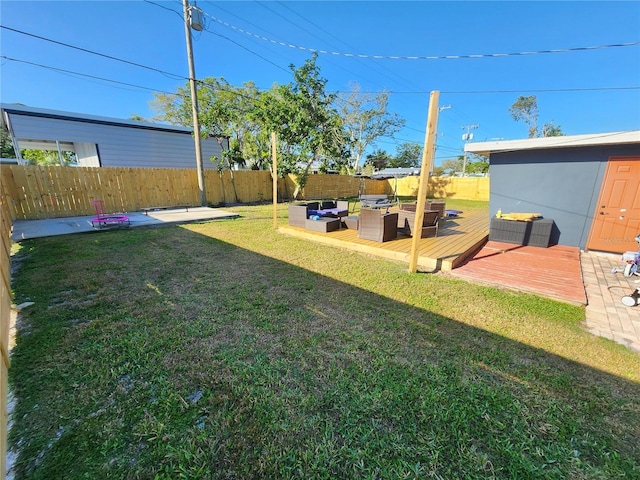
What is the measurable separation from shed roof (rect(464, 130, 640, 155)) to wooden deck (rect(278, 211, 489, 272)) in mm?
2101

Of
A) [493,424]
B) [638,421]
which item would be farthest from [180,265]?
[638,421]

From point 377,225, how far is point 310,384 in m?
4.33

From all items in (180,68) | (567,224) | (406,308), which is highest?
(180,68)

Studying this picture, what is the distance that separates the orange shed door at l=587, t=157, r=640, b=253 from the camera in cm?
488

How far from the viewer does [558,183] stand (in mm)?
5652

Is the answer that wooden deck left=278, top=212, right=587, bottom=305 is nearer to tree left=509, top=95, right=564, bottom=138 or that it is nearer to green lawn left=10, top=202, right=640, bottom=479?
green lawn left=10, top=202, right=640, bottom=479

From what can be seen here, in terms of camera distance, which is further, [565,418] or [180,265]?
[180,265]

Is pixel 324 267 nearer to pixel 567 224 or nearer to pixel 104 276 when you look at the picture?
pixel 104 276

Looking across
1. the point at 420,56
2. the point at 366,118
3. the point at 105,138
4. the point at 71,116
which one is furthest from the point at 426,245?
the point at 366,118

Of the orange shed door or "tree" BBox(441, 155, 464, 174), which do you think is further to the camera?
"tree" BBox(441, 155, 464, 174)

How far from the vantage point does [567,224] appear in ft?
18.7

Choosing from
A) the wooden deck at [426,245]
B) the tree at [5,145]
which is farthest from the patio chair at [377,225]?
the tree at [5,145]

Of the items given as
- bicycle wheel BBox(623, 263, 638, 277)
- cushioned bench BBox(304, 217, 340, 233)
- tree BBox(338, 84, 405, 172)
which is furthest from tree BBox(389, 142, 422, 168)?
bicycle wheel BBox(623, 263, 638, 277)

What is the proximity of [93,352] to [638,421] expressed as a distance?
13.3 feet
